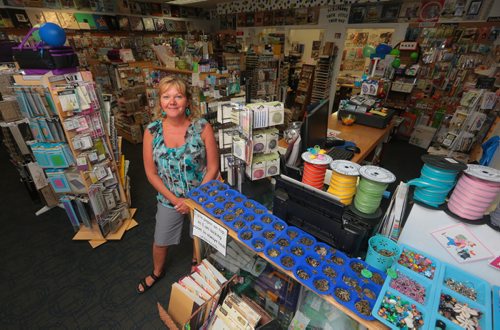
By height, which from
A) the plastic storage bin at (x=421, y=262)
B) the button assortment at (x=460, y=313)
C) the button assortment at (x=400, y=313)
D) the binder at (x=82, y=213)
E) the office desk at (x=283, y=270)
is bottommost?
the binder at (x=82, y=213)

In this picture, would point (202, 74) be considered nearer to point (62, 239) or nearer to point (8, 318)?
point (62, 239)

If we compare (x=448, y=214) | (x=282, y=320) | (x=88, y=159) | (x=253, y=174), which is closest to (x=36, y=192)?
(x=88, y=159)

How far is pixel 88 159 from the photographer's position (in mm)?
2303

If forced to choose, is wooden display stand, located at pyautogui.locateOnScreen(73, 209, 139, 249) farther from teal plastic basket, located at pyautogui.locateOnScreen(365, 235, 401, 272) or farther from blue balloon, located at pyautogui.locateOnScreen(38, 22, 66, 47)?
teal plastic basket, located at pyautogui.locateOnScreen(365, 235, 401, 272)

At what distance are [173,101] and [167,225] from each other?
969mm

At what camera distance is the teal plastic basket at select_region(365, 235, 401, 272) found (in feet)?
3.43

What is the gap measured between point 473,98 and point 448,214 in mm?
3709

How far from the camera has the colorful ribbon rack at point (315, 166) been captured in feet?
4.72

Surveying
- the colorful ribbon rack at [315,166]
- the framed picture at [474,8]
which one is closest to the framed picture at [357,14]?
the framed picture at [474,8]

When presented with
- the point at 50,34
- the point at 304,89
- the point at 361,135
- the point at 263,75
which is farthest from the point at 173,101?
the point at 304,89

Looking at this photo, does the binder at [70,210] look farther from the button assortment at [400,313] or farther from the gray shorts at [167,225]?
the button assortment at [400,313]

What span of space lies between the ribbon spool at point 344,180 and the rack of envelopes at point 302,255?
0.30m

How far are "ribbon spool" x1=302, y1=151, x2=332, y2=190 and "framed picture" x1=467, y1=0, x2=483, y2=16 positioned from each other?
5191 mm

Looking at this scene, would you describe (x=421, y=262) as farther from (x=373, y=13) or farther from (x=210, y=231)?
(x=373, y=13)
